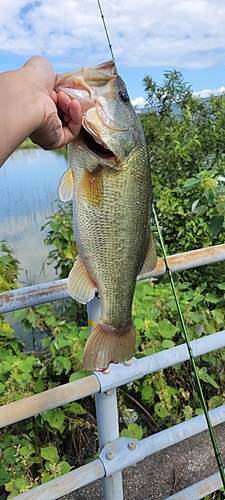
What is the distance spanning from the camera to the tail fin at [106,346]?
4.07 feet

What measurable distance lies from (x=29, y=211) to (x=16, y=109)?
22.7 ft

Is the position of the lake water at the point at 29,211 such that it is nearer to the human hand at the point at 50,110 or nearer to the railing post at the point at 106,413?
the railing post at the point at 106,413

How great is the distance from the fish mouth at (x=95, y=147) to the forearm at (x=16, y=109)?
20 cm

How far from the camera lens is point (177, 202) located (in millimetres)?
4043

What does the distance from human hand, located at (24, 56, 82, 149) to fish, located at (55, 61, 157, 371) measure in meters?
0.04

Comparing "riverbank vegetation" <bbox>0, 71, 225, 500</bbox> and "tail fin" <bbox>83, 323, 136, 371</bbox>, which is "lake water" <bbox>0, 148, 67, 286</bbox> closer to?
"riverbank vegetation" <bbox>0, 71, 225, 500</bbox>

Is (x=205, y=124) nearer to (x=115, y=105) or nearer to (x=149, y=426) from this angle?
(x=149, y=426)

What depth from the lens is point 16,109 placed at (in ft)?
3.17

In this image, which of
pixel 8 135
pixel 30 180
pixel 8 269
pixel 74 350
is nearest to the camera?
pixel 8 135

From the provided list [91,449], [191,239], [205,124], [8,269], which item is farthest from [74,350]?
[205,124]

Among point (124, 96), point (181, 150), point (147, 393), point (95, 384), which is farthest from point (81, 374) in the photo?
point (181, 150)

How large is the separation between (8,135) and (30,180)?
9673 mm

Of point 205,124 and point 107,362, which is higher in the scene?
point 205,124

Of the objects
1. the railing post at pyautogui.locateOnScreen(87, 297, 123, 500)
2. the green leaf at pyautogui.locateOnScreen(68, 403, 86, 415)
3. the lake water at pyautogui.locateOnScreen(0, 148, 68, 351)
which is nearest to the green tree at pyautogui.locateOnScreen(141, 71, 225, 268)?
the lake water at pyautogui.locateOnScreen(0, 148, 68, 351)
